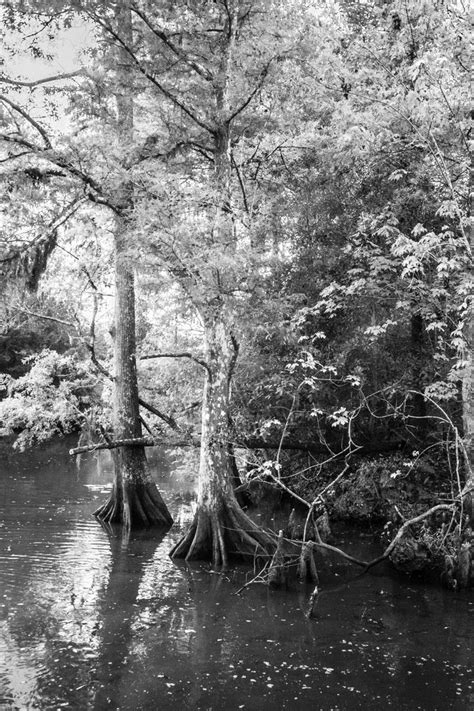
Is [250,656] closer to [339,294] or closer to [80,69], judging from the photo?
[339,294]

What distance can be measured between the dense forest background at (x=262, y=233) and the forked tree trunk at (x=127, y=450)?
0.05 meters

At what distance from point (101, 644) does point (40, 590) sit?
229cm

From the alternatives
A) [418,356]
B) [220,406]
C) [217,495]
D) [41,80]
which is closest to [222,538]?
[217,495]

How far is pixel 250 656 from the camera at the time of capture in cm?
613

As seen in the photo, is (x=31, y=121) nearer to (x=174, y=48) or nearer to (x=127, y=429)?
(x=174, y=48)

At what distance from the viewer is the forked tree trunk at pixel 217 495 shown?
10023 mm

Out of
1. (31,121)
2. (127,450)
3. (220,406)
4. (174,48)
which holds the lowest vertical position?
(127,450)

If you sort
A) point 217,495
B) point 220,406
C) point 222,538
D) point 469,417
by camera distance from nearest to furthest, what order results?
1. point 469,417
2. point 222,538
3. point 217,495
4. point 220,406

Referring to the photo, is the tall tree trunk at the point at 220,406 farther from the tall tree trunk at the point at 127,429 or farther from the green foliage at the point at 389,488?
the green foliage at the point at 389,488

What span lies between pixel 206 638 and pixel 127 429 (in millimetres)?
7529

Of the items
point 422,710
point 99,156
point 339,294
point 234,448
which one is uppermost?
point 99,156

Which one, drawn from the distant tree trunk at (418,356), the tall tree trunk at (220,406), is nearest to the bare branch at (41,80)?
the tall tree trunk at (220,406)

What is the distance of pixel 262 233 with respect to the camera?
1216 cm

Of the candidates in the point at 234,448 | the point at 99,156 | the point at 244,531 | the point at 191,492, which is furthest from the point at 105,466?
the point at 99,156
